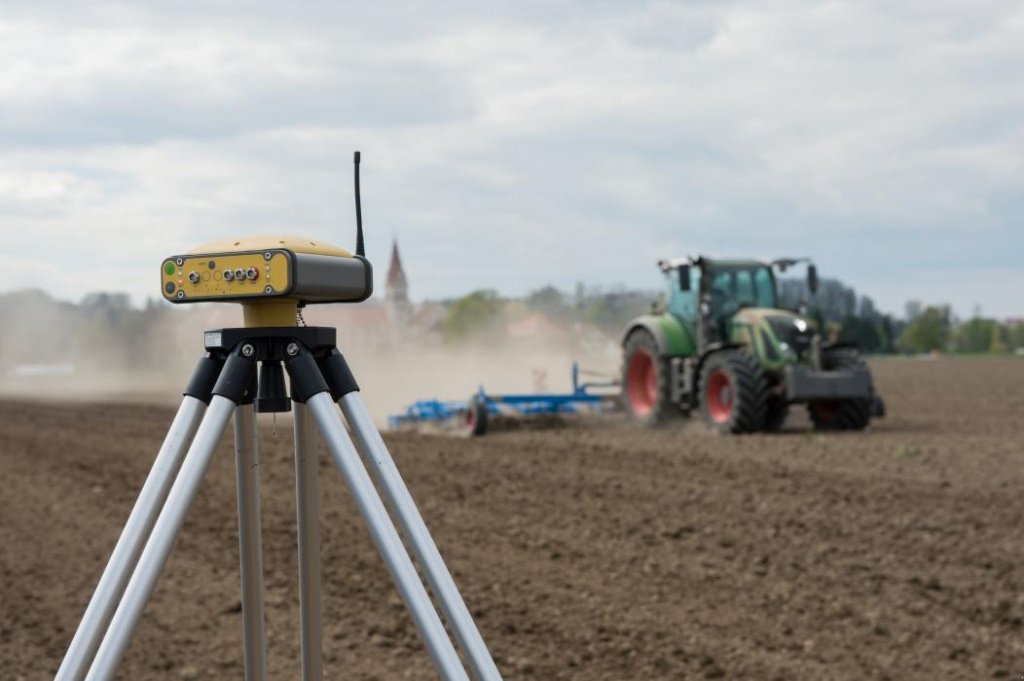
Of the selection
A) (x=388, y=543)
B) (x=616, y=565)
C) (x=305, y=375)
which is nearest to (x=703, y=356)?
(x=616, y=565)

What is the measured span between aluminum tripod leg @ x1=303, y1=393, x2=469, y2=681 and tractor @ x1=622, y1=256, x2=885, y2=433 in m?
10.6

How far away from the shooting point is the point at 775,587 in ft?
18.2

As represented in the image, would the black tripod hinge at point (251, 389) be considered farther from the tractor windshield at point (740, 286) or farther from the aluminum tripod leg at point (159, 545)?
the tractor windshield at point (740, 286)

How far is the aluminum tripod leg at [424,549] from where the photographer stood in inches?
68.6

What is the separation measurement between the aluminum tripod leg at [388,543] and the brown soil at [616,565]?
2.83 metres

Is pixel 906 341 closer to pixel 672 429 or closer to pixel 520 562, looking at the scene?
pixel 672 429

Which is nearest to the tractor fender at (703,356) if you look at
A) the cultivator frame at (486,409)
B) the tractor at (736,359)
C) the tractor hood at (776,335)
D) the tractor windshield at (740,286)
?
the tractor at (736,359)

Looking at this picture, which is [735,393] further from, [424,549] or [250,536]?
[424,549]

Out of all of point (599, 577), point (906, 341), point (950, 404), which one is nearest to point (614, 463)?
point (599, 577)

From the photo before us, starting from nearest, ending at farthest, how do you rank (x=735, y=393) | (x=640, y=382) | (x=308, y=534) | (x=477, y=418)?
(x=308, y=534) → (x=735, y=393) → (x=477, y=418) → (x=640, y=382)

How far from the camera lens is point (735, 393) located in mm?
12164

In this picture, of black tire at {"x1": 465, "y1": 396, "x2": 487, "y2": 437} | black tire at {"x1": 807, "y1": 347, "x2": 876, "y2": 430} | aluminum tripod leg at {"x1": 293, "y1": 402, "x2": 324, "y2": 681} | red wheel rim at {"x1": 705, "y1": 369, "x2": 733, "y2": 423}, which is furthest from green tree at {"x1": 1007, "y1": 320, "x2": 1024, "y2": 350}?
aluminum tripod leg at {"x1": 293, "y1": 402, "x2": 324, "y2": 681}

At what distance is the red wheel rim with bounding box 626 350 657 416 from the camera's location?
14.3 meters

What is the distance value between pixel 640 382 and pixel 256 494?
1243cm
